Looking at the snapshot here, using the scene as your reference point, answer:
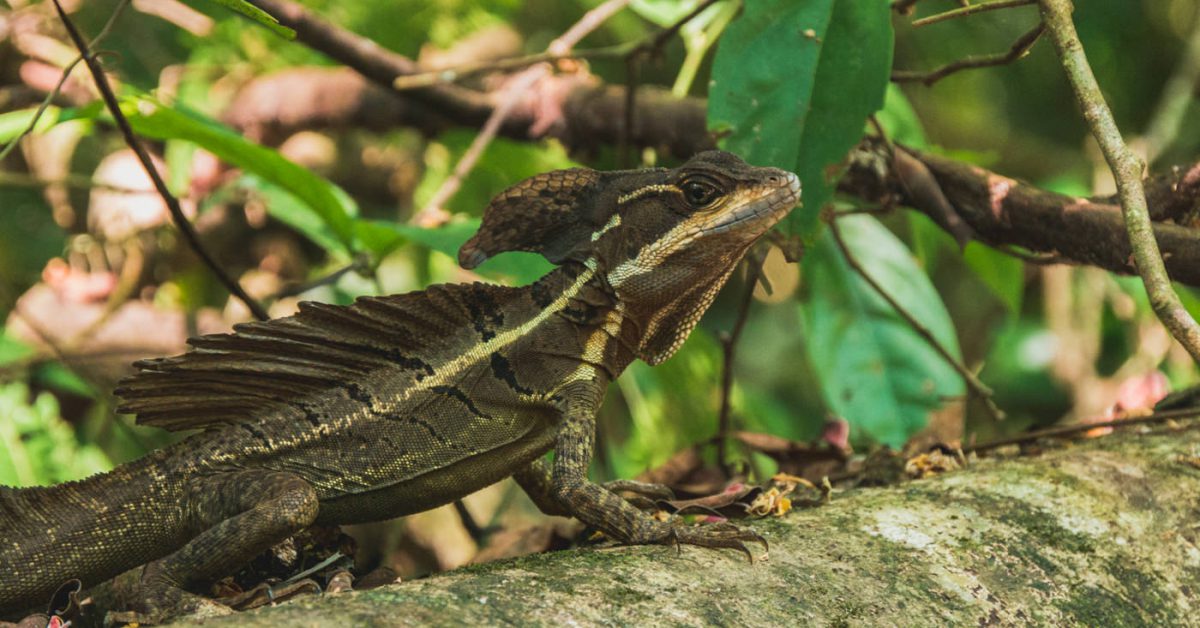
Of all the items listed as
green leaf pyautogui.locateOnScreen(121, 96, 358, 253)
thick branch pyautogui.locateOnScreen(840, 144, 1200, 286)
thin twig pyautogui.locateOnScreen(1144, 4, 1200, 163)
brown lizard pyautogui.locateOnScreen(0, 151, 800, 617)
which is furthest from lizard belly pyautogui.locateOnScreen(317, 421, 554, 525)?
thin twig pyautogui.locateOnScreen(1144, 4, 1200, 163)

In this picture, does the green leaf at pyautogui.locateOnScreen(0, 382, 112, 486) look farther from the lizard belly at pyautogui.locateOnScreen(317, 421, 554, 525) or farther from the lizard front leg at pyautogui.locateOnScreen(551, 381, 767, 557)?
the lizard front leg at pyautogui.locateOnScreen(551, 381, 767, 557)

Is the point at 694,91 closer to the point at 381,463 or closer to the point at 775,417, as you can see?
the point at 775,417

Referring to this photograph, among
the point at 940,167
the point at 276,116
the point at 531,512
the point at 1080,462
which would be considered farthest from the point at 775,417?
the point at 276,116

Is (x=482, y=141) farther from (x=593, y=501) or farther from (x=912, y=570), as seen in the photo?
(x=912, y=570)

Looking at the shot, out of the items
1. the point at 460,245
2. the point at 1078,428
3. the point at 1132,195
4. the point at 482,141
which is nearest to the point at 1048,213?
the point at 1078,428

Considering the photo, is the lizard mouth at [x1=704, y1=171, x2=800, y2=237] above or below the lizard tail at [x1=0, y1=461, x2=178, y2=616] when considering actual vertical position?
above

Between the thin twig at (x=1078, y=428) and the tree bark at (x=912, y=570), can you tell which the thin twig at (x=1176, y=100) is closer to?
the thin twig at (x=1078, y=428)
